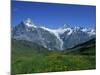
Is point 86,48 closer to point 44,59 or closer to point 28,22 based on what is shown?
point 44,59

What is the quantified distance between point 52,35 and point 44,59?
0.88 feet

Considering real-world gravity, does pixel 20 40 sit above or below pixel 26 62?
above

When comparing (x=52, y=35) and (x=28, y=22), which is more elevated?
(x=28, y=22)

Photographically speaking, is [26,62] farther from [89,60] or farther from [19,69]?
[89,60]

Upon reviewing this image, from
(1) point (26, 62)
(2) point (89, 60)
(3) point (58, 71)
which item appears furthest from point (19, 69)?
(2) point (89, 60)

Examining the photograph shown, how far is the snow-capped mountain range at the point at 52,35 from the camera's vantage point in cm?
215

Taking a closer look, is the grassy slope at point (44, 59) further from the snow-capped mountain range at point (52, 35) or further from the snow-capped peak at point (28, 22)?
the snow-capped peak at point (28, 22)

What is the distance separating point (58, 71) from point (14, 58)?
494 mm

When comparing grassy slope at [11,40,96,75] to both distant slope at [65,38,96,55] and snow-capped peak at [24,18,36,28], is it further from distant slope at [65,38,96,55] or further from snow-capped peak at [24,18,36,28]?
snow-capped peak at [24,18,36,28]

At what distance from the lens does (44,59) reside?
2.21m

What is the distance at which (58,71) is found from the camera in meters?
2.24

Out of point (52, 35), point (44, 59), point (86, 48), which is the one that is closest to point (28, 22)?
point (52, 35)

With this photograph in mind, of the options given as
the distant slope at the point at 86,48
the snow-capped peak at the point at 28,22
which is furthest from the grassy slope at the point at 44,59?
the snow-capped peak at the point at 28,22

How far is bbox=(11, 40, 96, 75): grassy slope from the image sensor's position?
2117 millimetres
